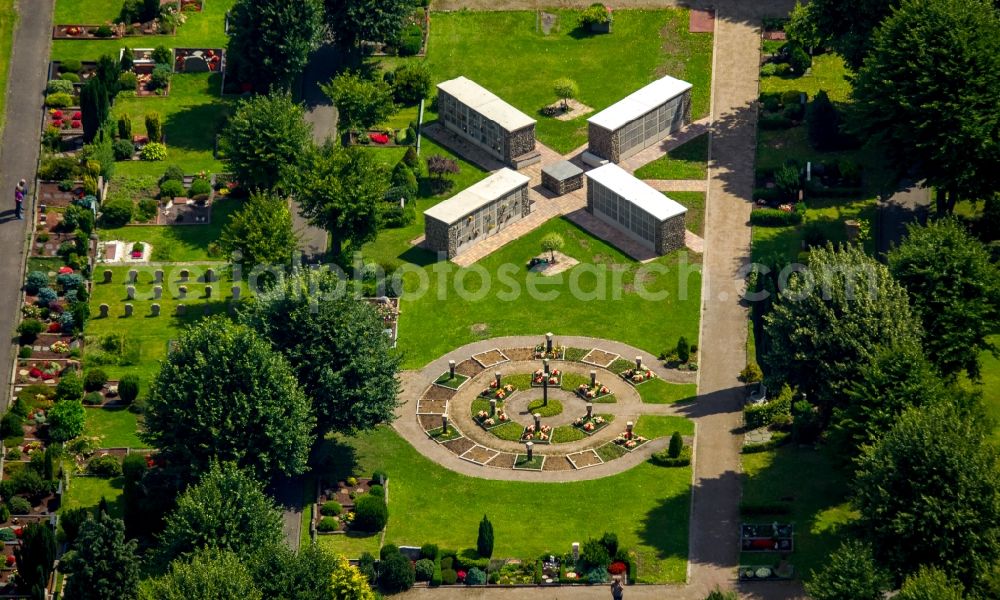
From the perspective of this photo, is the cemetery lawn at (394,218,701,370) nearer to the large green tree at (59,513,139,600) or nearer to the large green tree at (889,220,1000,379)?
the large green tree at (889,220,1000,379)

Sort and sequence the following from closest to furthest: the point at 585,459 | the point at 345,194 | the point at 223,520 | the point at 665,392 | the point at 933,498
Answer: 1. the point at 933,498
2. the point at 223,520
3. the point at 585,459
4. the point at 665,392
5. the point at 345,194

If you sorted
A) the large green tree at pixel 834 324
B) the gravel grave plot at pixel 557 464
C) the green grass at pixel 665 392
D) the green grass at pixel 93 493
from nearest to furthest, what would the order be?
the large green tree at pixel 834 324 < the green grass at pixel 93 493 < the gravel grave plot at pixel 557 464 < the green grass at pixel 665 392

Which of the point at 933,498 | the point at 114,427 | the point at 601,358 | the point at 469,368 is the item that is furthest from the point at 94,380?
the point at 933,498

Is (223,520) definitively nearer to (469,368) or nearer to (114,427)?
(114,427)

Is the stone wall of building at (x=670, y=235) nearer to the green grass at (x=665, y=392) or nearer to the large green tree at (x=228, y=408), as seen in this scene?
the green grass at (x=665, y=392)

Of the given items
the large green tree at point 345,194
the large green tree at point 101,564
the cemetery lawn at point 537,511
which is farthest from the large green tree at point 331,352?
the large green tree at point 101,564

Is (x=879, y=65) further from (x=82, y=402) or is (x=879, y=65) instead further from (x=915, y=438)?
(x=82, y=402)
